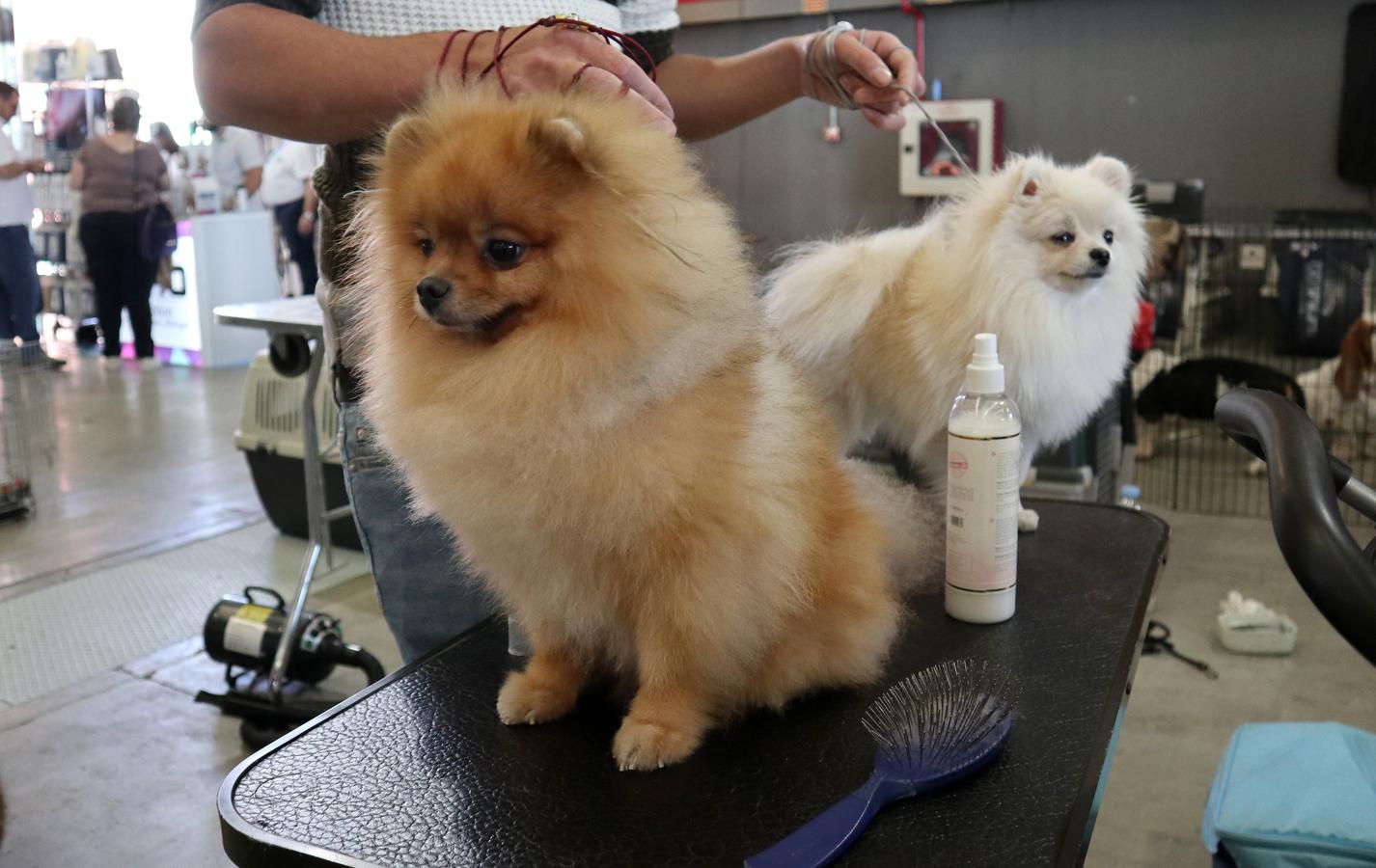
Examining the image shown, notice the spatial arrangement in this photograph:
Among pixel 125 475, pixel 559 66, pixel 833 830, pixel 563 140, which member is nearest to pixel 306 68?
pixel 559 66

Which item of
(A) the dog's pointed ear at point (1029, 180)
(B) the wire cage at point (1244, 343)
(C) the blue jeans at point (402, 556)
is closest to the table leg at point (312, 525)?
(C) the blue jeans at point (402, 556)

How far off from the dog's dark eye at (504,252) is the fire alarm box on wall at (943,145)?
4.50 m

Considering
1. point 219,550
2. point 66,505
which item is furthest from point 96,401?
point 219,550

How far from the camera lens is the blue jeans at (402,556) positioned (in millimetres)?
1396

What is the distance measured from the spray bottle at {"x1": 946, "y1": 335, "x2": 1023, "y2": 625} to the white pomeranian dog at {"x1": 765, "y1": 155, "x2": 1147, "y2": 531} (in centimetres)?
49

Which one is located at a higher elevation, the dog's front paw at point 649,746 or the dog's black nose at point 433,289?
the dog's black nose at point 433,289

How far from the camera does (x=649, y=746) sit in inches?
37.9

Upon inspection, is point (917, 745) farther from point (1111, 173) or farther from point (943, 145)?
point (943, 145)

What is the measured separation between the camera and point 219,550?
150 inches

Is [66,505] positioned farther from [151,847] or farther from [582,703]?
[582,703]

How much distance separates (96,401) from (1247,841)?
613 cm

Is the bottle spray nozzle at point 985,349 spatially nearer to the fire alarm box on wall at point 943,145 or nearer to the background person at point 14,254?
the fire alarm box on wall at point 943,145

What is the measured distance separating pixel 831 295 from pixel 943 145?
373cm

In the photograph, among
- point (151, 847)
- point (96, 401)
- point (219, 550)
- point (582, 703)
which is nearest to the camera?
point (582, 703)
